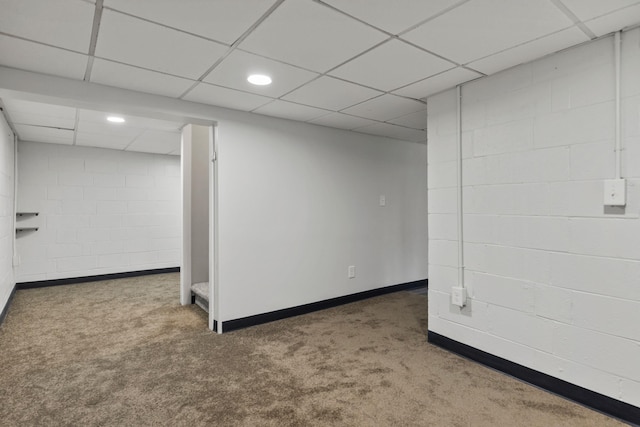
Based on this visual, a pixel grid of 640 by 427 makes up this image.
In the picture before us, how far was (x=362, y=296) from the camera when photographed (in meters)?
4.32

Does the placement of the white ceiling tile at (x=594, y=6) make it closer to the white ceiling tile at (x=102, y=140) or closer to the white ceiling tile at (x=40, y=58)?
the white ceiling tile at (x=40, y=58)

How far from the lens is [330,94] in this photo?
9.33ft

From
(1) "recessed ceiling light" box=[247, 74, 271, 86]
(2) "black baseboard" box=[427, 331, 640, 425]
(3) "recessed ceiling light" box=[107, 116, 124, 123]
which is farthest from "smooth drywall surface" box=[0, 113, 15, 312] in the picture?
(2) "black baseboard" box=[427, 331, 640, 425]

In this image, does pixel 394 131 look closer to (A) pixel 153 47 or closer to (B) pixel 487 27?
(B) pixel 487 27

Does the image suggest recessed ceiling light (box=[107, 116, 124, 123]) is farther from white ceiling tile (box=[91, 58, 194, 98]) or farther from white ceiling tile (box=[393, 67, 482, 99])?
white ceiling tile (box=[393, 67, 482, 99])

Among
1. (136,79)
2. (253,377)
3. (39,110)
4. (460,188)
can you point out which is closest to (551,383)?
(460,188)

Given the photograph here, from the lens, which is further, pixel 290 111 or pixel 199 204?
pixel 199 204

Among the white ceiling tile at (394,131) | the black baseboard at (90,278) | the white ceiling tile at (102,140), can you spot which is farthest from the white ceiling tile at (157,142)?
the white ceiling tile at (394,131)

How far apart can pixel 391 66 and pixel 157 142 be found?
4.24 m

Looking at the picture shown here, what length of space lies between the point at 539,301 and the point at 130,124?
14.8ft

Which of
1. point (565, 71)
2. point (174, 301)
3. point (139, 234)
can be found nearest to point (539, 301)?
point (565, 71)

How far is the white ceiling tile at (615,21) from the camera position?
1666 mm

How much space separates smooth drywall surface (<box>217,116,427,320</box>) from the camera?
3.29m

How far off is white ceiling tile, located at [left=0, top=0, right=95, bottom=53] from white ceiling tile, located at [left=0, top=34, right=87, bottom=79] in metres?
0.11
